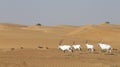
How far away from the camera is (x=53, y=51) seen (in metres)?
27.7

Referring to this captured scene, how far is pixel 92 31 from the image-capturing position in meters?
54.0

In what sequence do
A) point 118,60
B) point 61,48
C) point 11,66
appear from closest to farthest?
point 11,66, point 118,60, point 61,48

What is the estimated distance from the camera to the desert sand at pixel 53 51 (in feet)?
63.1

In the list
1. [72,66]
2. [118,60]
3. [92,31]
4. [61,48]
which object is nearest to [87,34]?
[92,31]

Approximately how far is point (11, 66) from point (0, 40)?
84.0ft

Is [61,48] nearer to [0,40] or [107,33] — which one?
[0,40]

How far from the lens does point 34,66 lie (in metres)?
17.5

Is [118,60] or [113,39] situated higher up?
[113,39]

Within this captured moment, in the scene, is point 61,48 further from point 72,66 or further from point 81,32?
point 81,32

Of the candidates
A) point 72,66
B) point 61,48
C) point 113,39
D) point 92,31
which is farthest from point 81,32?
point 72,66

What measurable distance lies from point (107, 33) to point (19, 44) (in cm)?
1704

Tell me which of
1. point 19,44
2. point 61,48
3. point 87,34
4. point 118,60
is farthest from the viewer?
point 87,34

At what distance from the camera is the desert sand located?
19219mm

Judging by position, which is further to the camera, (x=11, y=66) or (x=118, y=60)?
(x=118, y=60)
